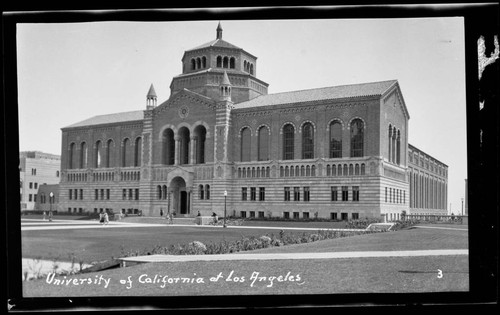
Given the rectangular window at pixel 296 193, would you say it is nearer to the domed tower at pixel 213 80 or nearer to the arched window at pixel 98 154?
the domed tower at pixel 213 80

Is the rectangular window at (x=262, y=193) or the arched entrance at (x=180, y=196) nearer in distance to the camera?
the rectangular window at (x=262, y=193)

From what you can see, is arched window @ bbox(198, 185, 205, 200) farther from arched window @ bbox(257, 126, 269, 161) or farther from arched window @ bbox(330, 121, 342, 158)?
arched window @ bbox(330, 121, 342, 158)

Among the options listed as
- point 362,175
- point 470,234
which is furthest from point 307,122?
point 470,234

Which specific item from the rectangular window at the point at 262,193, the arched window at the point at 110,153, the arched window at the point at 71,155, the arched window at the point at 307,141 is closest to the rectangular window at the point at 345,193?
the arched window at the point at 307,141

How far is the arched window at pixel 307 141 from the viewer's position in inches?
2074

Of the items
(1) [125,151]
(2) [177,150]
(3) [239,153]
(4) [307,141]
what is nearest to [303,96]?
(4) [307,141]

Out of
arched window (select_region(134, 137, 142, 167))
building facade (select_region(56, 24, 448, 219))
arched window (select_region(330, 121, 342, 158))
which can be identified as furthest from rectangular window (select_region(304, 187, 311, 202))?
arched window (select_region(134, 137, 142, 167))

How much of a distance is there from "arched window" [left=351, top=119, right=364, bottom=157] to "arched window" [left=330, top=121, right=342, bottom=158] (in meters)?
1.34

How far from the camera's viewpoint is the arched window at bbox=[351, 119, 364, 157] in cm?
4906

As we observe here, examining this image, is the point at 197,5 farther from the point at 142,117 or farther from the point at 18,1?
the point at 142,117

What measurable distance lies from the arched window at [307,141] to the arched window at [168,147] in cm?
1737

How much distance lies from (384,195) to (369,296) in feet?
133

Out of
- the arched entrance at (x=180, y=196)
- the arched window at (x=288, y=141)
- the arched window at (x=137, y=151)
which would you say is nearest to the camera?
the arched window at (x=288, y=141)

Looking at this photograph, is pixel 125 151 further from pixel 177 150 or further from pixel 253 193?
pixel 253 193
